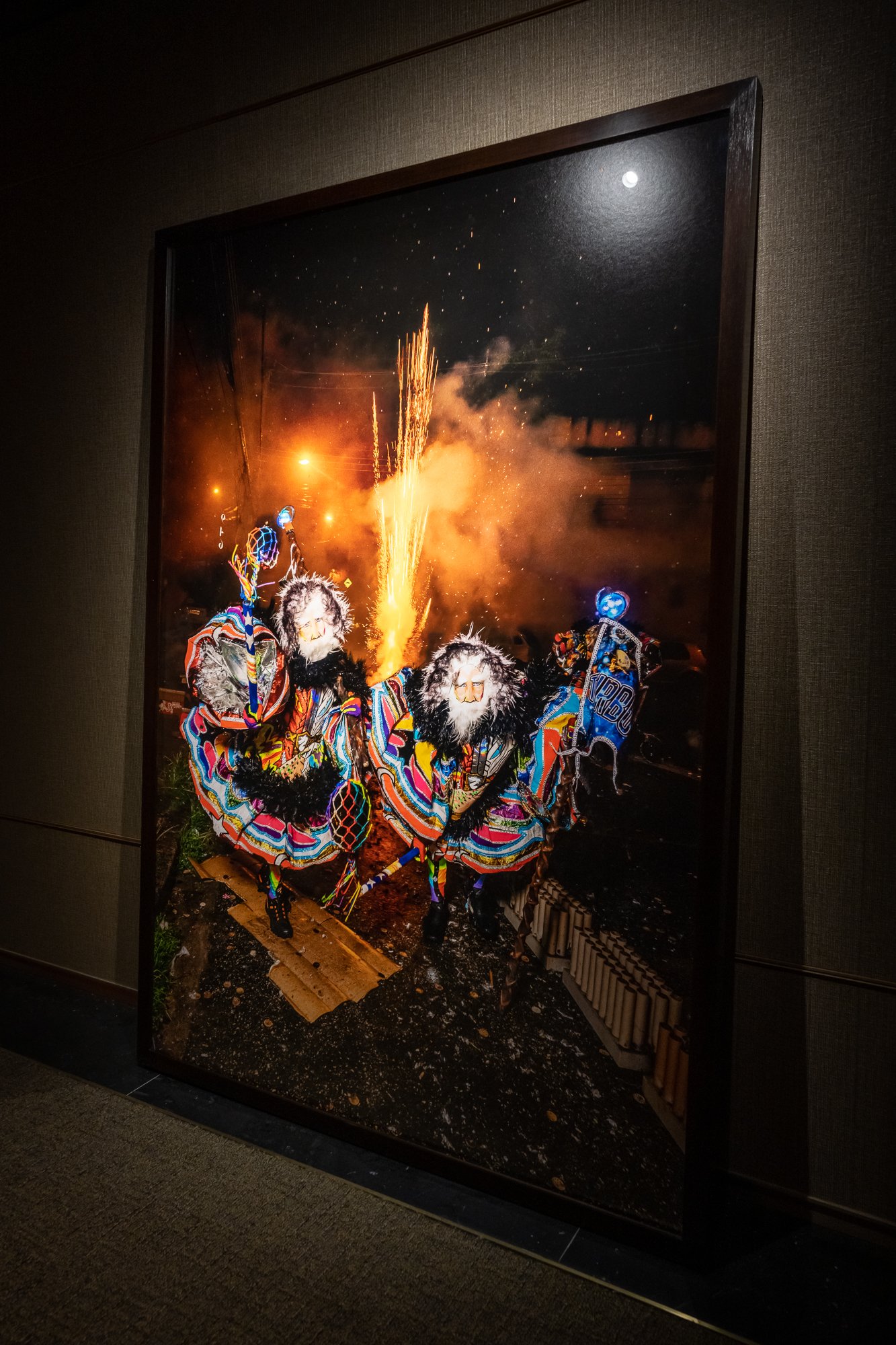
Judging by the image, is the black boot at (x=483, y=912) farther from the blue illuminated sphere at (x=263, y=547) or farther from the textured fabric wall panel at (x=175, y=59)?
the textured fabric wall panel at (x=175, y=59)

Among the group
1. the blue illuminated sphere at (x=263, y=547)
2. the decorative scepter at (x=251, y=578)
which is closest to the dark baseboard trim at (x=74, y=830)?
the decorative scepter at (x=251, y=578)

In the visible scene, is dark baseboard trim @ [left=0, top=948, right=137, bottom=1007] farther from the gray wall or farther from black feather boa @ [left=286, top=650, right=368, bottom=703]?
black feather boa @ [left=286, top=650, right=368, bottom=703]

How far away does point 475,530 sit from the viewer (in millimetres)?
1817

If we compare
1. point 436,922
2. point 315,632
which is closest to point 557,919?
point 436,922

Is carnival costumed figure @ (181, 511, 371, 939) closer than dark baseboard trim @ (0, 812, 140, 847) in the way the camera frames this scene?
Yes

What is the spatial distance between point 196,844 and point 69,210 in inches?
74.0

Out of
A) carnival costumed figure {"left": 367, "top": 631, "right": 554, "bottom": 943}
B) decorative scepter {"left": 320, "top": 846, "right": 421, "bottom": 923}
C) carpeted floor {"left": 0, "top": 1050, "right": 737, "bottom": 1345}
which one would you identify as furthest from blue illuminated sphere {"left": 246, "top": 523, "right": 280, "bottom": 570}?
carpeted floor {"left": 0, "top": 1050, "right": 737, "bottom": 1345}

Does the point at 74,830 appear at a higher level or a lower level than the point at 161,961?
higher

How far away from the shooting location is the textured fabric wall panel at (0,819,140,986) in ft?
8.32

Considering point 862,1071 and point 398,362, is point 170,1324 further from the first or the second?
point 398,362

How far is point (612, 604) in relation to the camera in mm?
1687

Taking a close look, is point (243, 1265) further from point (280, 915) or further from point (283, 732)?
point (283, 732)

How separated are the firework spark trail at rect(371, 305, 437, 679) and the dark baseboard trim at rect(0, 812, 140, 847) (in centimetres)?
108

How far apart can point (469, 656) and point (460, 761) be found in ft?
0.74
